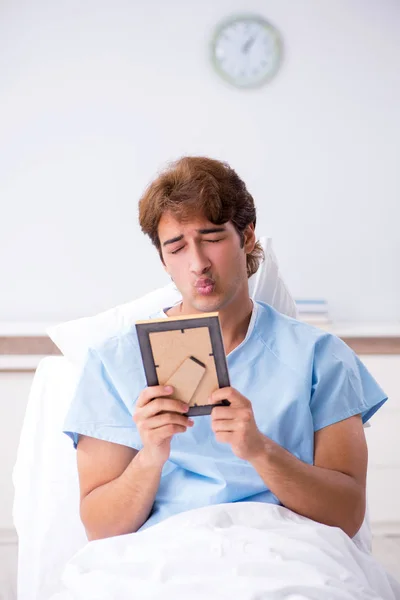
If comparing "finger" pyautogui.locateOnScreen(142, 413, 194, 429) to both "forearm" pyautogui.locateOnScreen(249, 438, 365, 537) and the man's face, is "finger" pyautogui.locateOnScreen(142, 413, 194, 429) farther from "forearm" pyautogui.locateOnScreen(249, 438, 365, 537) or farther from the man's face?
the man's face

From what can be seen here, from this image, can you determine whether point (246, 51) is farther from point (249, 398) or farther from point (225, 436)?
point (225, 436)

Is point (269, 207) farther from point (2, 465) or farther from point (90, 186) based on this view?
point (2, 465)

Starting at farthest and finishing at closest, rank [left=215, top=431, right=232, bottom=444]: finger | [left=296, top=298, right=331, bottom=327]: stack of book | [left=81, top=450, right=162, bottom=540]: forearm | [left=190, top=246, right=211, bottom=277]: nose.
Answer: [left=296, top=298, right=331, bottom=327]: stack of book, [left=190, top=246, right=211, bottom=277]: nose, [left=81, top=450, right=162, bottom=540]: forearm, [left=215, top=431, right=232, bottom=444]: finger

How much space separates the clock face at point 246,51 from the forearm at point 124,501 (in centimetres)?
198

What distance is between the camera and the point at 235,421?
4.12 ft

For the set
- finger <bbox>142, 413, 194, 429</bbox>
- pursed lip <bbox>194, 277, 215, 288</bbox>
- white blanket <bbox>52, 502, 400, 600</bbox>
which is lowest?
white blanket <bbox>52, 502, 400, 600</bbox>

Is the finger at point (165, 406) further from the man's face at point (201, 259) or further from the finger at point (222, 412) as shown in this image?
the man's face at point (201, 259)

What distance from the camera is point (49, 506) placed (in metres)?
1.84

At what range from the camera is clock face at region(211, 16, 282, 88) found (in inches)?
118

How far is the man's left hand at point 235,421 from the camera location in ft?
4.03

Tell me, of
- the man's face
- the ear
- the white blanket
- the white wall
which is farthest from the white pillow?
the white wall

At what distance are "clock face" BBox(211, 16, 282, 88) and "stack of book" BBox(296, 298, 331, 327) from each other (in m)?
0.83

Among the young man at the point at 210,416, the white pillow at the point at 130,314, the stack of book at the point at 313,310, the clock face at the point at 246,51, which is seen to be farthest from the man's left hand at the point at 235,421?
the clock face at the point at 246,51

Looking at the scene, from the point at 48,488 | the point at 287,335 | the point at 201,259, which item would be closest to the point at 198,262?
the point at 201,259
